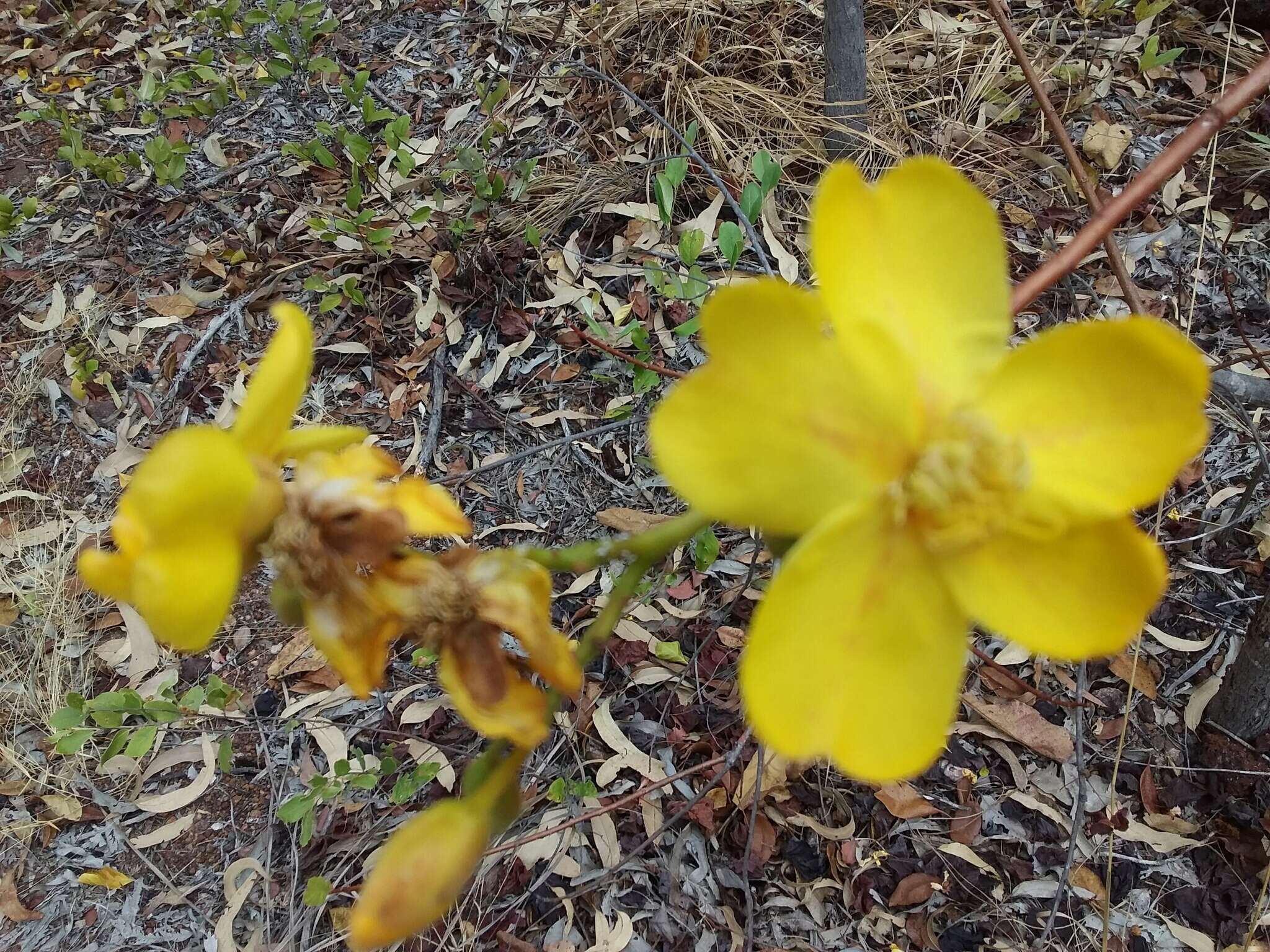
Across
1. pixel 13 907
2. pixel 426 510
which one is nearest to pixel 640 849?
pixel 426 510

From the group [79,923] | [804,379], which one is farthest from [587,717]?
A: [804,379]

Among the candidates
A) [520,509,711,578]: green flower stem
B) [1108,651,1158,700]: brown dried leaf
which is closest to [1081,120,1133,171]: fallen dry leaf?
[1108,651,1158,700]: brown dried leaf

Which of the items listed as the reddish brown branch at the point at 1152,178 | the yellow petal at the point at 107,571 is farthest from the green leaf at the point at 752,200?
the yellow petal at the point at 107,571

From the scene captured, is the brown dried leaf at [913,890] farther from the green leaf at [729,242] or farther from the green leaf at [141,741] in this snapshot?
the green leaf at [141,741]

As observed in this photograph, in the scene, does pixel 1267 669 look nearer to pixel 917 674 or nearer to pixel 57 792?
pixel 917 674

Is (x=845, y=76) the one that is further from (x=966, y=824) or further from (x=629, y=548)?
(x=629, y=548)

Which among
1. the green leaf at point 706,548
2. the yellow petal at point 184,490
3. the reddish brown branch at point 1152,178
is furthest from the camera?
the green leaf at point 706,548
